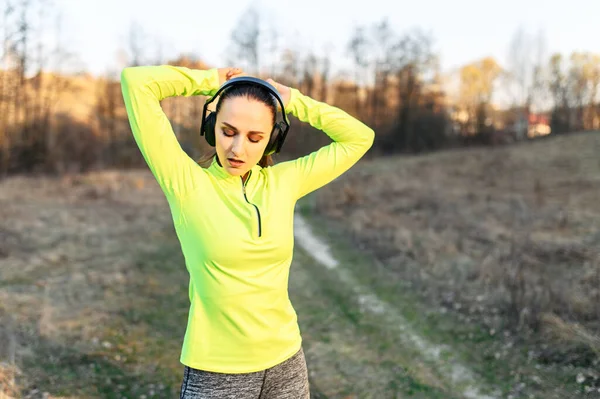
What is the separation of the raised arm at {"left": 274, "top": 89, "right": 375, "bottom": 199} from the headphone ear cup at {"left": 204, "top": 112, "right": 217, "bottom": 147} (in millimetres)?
296

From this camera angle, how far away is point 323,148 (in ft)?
7.23

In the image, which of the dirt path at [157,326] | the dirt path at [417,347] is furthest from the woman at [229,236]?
the dirt path at [417,347]

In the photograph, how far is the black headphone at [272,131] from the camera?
1865mm

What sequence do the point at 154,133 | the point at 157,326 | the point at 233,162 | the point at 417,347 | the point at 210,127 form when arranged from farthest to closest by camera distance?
the point at 157,326
the point at 417,347
the point at 210,127
the point at 233,162
the point at 154,133

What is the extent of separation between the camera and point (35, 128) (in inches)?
1121

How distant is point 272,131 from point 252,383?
0.99 meters

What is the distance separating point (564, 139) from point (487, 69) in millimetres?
17894

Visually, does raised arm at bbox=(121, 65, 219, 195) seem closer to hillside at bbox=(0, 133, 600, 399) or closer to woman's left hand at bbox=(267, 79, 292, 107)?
woman's left hand at bbox=(267, 79, 292, 107)

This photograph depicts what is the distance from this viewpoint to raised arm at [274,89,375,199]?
2.12m

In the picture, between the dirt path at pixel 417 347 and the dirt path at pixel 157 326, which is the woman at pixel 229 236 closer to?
the dirt path at pixel 157 326

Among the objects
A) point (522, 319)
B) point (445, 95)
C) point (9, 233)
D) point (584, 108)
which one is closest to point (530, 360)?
point (522, 319)

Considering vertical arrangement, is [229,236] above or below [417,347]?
above

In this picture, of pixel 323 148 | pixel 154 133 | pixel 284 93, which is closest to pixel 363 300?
pixel 323 148

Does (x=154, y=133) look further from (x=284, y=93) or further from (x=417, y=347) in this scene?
(x=417, y=347)
